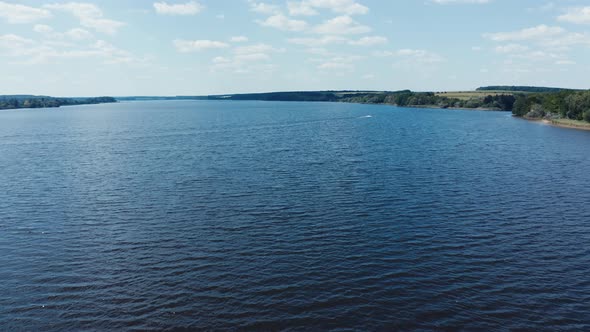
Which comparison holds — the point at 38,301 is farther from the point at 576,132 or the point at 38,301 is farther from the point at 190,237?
the point at 576,132

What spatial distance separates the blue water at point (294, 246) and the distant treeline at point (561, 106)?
94779mm

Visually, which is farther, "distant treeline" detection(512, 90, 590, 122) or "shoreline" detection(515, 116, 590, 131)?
"distant treeline" detection(512, 90, 590, 122)

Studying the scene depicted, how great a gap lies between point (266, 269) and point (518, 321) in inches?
681

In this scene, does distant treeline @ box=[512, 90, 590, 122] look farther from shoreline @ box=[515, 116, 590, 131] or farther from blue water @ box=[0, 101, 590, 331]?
blue water @ box=[0, 101, 590, 331]

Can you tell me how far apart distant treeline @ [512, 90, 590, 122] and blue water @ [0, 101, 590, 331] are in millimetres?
94779

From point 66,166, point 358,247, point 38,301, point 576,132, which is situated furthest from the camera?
point 576,132

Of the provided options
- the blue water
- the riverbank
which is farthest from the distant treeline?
the blue water

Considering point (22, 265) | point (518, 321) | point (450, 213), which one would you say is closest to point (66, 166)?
point (22, 265)

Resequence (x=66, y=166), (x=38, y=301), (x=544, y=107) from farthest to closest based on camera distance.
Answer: (x=544, y=107)
(x=66, y=166)
(x=38, y=301)

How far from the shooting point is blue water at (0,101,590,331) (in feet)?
87.8

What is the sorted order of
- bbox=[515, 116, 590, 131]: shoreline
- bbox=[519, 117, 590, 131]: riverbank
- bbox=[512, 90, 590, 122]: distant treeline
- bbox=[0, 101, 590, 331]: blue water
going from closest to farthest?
bbox=[0, 101, 590, 331]: blue water → bbox=[515, 116, 590, 131]: shoreline → bbox=[519, 117, 590, 131]: riverbank → bbox=[512, 90, 590, 122]: distant treeline

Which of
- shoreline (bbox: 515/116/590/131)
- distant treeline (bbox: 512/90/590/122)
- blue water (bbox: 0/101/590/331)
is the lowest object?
blue water (bbox: 0/101/590/331)

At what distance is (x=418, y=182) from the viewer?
59.2 metres

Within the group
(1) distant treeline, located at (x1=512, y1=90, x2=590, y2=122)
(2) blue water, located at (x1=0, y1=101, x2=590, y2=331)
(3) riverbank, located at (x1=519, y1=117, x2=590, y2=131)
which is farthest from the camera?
(1) distant treeline, located at (x1=512, y1=90, x2=590, y2=122)
